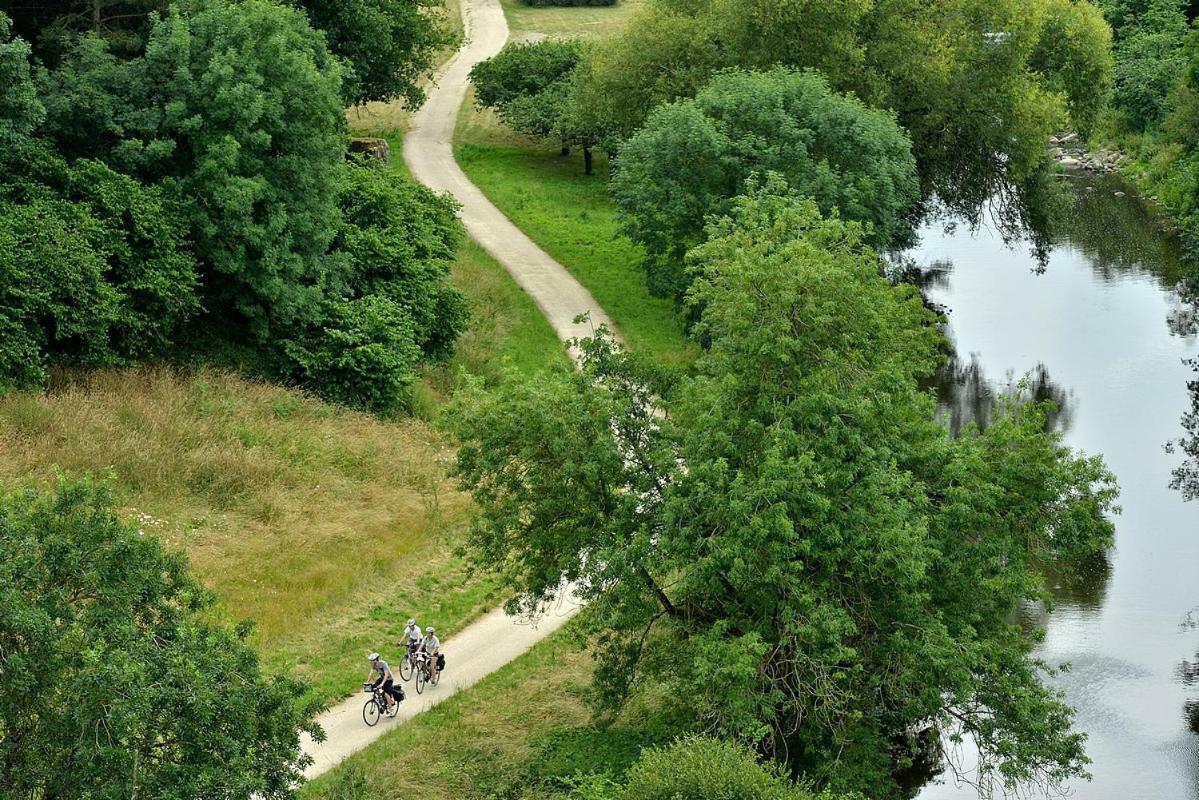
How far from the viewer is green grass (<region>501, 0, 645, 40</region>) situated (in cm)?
8542

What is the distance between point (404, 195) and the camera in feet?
153

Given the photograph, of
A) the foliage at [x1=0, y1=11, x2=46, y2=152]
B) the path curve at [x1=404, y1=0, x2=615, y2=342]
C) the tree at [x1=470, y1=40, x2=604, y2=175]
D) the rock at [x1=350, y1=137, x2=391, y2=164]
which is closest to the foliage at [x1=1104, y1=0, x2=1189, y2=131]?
the tree at [x1=470, y1=40, x2=604, y2=175]

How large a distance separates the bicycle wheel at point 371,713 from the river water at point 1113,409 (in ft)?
36.1

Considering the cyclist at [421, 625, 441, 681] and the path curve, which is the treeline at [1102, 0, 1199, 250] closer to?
the path curve

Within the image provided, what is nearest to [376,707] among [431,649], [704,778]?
[431,649]

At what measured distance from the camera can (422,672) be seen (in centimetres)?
2902

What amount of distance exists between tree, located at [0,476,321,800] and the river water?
15.2 meters

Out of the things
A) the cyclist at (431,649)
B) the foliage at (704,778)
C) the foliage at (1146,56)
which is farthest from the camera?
the foliage at (1146,56)

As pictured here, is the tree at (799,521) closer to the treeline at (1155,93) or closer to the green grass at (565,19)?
the treeline at (1155,93)

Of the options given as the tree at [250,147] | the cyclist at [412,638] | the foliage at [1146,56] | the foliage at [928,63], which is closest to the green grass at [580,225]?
the foliage at [928,63]

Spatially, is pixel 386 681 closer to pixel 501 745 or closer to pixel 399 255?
pixel 501 745

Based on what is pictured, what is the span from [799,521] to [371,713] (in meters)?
9.59

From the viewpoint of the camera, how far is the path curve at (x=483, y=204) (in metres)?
48.9

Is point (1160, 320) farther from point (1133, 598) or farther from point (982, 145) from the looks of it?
point (1133, 598)
